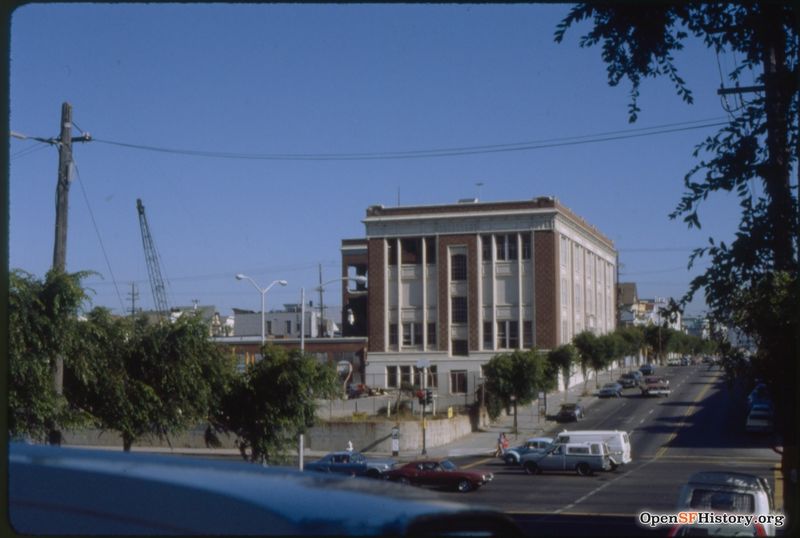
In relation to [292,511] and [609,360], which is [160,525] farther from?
[609,360]

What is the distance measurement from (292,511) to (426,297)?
173ft

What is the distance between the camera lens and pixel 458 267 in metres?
→ 53.5

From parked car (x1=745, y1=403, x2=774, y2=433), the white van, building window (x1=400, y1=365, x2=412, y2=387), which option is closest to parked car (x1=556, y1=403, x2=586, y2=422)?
building window (x1=400, y1=365, x2=412, y2=387)

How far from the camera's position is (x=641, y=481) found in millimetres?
17891

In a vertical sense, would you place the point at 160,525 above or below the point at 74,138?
below

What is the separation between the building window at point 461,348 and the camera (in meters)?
57.4

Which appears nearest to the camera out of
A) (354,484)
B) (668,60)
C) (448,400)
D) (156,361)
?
(354,484)

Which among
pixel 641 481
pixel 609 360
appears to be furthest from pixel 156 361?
pixel 609 360

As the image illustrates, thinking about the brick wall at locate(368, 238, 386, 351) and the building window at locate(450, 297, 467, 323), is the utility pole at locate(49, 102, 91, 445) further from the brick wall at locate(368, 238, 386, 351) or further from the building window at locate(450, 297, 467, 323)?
the building window at locate(450, 297, 467, 323)

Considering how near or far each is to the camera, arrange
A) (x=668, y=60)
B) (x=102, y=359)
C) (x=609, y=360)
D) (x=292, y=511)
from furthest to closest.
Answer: (x=609, y=360)
(x=102, y=359)
(x=668, y=60)
(x=292, y=511)

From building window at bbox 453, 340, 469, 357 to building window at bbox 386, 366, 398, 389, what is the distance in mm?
4236

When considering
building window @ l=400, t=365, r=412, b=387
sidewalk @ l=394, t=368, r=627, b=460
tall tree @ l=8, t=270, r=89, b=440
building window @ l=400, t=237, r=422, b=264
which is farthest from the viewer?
building window @ l=400, t=365, r=412, b=387

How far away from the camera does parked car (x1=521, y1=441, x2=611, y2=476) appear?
20203mm

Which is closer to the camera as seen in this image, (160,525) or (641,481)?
(160,525)
